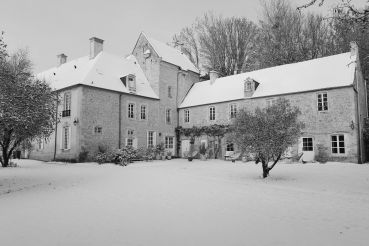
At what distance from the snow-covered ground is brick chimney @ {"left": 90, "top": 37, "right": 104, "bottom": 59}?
632 inches

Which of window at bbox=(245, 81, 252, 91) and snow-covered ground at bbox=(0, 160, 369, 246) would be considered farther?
window at bbox=(245, 81, 252, 91)

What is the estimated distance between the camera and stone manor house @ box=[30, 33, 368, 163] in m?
18.7

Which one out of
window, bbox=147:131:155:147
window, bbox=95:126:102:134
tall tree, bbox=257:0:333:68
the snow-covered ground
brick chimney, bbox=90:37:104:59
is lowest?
the snow-covered ground

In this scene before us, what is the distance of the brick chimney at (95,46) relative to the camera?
954 inches

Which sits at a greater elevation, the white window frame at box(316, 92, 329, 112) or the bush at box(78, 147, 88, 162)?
the white window frame at box(316, 92, 329, 112)

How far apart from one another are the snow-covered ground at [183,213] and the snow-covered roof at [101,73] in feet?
39.9

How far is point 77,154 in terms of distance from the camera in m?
19.4

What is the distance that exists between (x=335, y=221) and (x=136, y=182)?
22.4 ft

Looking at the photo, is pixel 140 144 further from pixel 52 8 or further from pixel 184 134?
pixel 52 8

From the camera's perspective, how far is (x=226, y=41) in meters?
33.0

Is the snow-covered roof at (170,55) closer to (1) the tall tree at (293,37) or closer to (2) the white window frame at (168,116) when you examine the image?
(2) the white window frame at (168,116)

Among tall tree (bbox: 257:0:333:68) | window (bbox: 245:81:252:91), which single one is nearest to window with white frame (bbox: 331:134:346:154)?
window (bbox: 245:81:252:91)

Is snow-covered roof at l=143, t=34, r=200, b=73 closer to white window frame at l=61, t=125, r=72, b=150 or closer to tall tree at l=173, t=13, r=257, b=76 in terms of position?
tall tree at l=173, t=13, r=257, b=76

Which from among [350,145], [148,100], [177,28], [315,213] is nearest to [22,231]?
[315,213]
